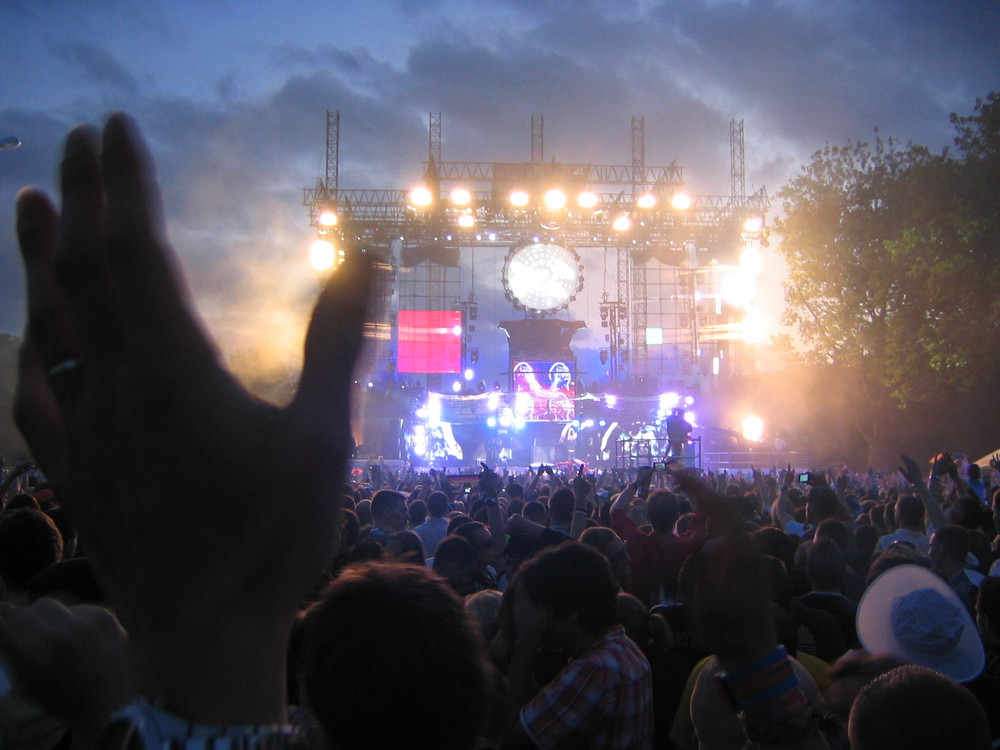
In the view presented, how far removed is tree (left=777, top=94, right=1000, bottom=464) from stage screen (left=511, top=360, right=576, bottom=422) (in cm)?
1281

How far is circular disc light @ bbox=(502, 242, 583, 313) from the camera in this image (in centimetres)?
3453

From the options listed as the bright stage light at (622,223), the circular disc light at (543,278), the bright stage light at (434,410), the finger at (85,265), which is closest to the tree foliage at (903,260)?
the bright stage light at (622,223)

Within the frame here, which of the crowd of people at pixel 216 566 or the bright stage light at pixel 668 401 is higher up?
the crowd of people at pixel 216 566

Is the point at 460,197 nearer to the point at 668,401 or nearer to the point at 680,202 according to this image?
the point at 680,202

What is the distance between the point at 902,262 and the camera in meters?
22.4

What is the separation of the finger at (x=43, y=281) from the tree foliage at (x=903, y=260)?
69.8ft

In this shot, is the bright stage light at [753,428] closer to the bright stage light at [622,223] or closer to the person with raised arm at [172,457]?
the bright stage light at [622,223]

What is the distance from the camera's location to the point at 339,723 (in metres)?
1.16

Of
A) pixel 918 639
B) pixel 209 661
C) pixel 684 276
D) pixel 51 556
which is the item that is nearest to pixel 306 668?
pixel 209 661

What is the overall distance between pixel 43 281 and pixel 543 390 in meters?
37.1

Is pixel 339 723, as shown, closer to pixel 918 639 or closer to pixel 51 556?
pixel 918 639

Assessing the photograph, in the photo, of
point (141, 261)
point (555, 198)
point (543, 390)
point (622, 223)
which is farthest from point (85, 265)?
point (543, 390)

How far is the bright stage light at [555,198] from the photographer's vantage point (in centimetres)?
2889

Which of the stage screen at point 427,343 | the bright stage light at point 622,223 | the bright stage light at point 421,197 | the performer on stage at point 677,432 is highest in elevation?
the bright stage light at point 421,197
